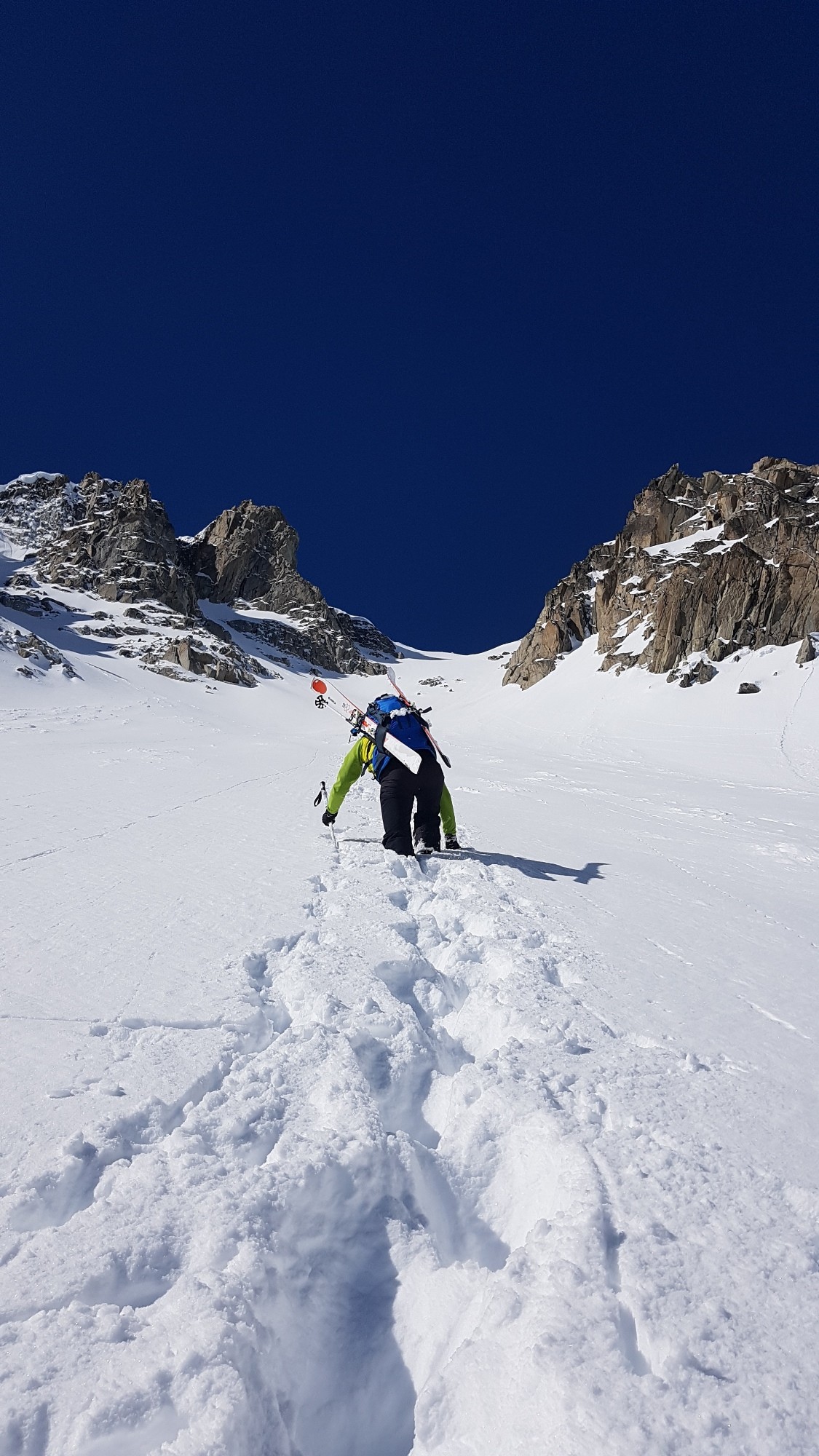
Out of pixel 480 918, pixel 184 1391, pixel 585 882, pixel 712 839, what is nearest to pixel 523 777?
pixel 712 839

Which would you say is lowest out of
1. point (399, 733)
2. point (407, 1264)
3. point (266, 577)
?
point (407, 1264)

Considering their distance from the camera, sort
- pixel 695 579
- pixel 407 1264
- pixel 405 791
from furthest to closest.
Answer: pixel 695 579
pixel 405 791
pixel 407 1264

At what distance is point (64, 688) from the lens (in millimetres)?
42562

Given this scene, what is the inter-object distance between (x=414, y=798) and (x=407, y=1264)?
4796 mm

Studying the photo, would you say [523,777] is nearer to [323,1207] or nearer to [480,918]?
[480,918]

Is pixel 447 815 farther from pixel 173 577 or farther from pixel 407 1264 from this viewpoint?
pixel 173 577

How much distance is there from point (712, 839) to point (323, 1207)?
269 inches

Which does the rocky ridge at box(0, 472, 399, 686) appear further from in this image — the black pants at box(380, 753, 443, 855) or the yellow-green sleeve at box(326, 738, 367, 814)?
the black pants at box(380, 753, 443, 855)

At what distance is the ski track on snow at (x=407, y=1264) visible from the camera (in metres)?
1.33

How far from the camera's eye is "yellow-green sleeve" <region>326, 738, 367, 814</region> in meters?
6.70

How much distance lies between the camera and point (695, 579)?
45.5m

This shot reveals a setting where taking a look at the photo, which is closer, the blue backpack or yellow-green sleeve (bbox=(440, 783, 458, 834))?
the blue backpack

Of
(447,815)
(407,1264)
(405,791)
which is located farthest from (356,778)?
(407,1264)

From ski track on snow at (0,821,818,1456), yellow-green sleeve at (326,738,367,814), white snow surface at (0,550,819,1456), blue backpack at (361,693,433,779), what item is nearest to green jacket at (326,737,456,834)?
yellow-green sleeve at (326,738,367,814)
